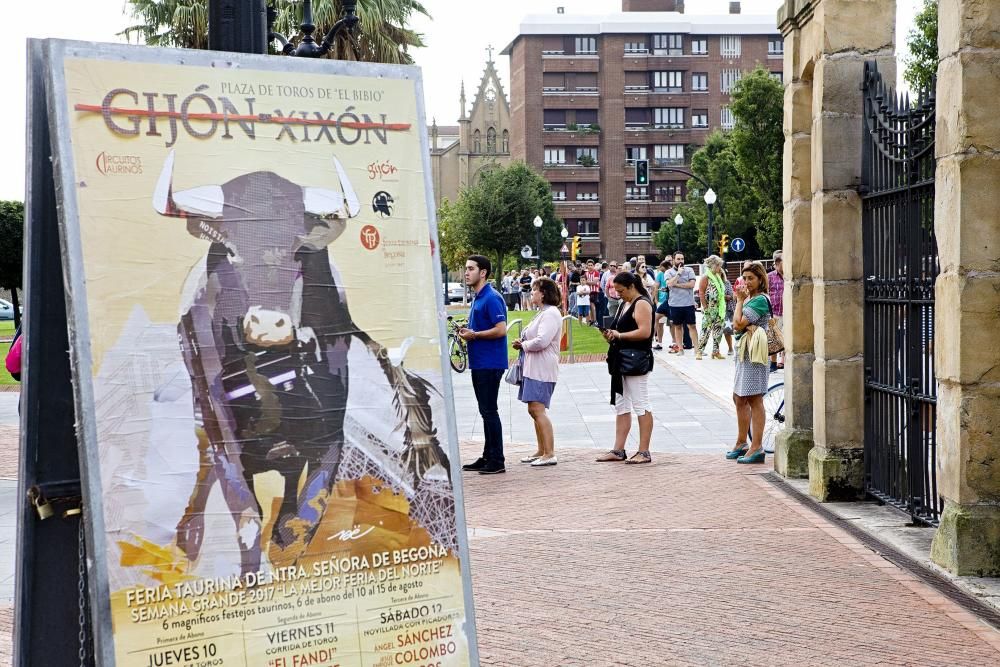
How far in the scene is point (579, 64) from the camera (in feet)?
328

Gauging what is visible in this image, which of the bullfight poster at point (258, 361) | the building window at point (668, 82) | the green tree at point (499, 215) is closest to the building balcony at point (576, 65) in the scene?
the building window at point (668, 82)

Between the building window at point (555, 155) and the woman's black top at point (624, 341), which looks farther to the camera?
the building window at point (555, 155)

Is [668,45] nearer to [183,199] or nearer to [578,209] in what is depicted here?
[578,209]

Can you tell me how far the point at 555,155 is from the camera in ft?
332

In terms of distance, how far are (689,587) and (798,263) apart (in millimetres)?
4827

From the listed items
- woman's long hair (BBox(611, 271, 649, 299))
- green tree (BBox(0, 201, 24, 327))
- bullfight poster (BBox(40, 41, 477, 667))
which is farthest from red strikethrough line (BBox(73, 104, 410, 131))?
green tree (BBox(0, 201, 24, 327))

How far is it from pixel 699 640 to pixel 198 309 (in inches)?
133

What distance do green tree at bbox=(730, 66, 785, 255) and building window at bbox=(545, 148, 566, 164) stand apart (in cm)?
4371

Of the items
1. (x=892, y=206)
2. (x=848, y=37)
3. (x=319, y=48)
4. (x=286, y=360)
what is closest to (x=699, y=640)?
(x=286, y=360)

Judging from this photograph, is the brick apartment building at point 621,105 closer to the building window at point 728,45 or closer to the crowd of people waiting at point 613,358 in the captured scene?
the building window at point 728,45

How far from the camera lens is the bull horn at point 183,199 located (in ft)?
10.7

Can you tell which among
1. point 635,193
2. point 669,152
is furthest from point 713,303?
point 669,152

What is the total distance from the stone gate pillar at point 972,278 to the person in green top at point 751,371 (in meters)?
4.43

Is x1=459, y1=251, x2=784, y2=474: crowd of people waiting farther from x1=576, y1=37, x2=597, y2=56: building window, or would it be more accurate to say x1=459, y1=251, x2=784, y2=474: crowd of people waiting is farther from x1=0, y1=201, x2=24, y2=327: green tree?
x1=576, y1=37, x2=597, y2=56: building window
